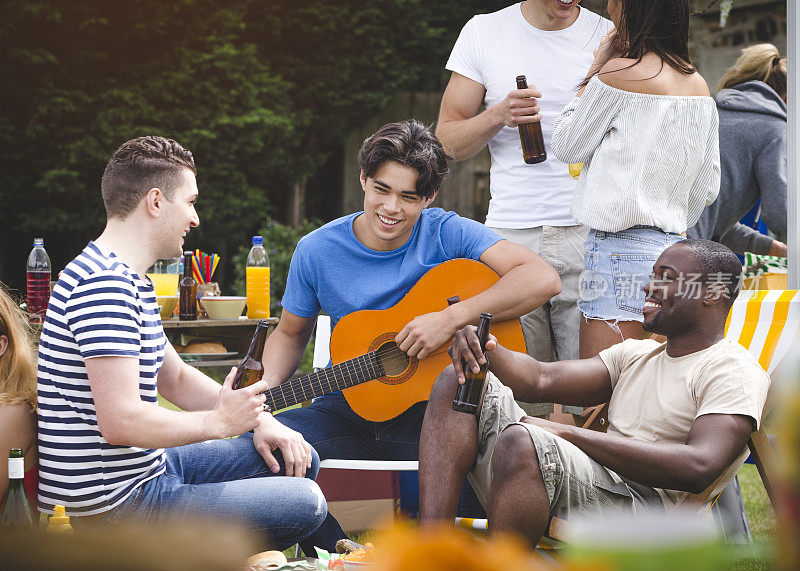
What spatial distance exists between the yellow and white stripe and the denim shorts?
1.68ft

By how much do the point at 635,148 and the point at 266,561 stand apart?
4.95ft

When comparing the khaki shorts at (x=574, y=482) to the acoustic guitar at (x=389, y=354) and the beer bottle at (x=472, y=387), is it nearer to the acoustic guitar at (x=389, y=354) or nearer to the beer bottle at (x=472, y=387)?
the beer bottle at (x=472, y=387)

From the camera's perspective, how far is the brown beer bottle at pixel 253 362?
2.43 meters

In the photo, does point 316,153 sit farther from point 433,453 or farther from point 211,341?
point 433,453

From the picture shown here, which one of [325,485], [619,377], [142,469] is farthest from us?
[325,485]

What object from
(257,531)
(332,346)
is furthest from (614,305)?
(257,531)

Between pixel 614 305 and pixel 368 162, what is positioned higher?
pixel 368 162

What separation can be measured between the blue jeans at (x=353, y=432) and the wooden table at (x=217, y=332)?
944mm

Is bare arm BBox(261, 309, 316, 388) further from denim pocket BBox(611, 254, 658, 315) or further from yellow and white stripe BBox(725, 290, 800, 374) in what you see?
yellow and white stripe BBox(725, 290, 800, 374)

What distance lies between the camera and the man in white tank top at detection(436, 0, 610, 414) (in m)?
3.03

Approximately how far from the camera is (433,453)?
7.30ft

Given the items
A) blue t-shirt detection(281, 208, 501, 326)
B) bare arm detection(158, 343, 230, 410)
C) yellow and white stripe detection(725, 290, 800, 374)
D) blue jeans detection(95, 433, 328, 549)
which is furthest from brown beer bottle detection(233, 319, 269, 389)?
yellow and white stripe detection(725, 290, 800, 374)

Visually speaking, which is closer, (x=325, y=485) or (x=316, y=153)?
(x=325, y=485)

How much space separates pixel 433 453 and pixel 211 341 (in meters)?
1.85
